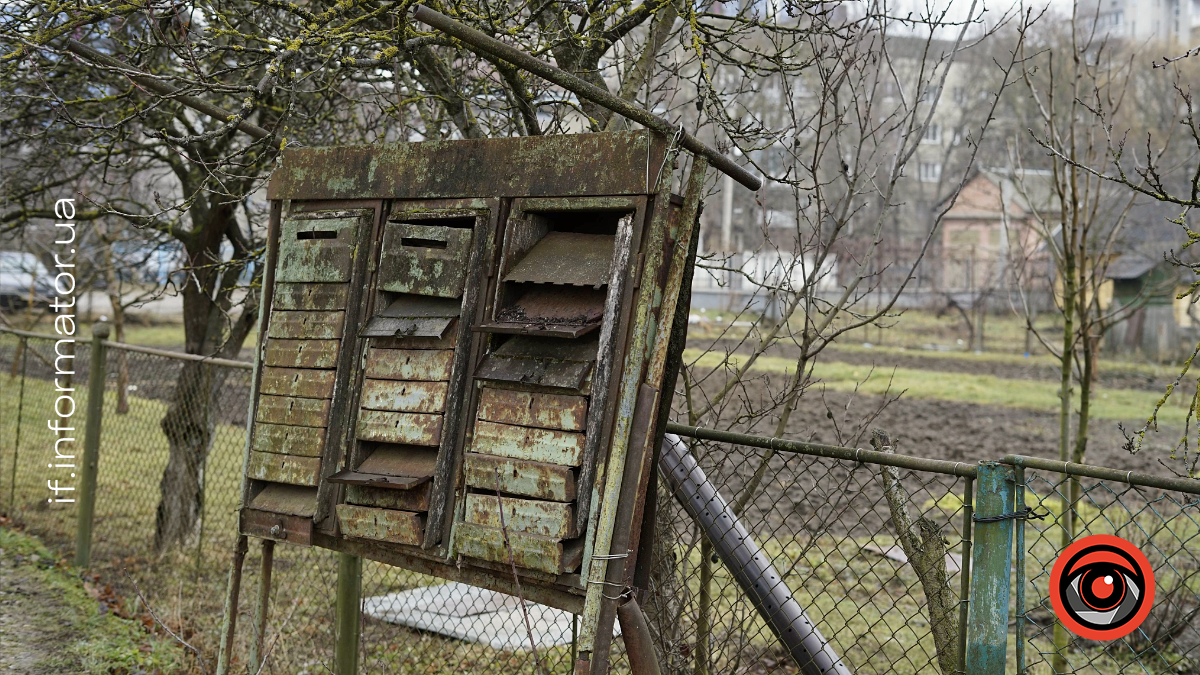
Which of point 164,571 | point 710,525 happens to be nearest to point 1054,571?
point 710,525

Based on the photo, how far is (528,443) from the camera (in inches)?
97.1

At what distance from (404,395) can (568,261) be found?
0.66m

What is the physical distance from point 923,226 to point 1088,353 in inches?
1837

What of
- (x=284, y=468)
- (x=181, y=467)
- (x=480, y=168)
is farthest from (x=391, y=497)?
(x=181, y=467)

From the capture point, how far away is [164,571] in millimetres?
6035

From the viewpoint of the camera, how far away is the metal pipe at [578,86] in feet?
7.93

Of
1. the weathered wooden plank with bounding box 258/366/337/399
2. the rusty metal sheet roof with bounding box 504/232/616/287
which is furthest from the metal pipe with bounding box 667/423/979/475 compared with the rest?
the weathered wooden plank with bounding box 258/366/337/399

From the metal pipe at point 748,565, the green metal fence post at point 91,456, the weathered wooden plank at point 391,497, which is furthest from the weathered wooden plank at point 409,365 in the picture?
the green metal fence post at point 91,456

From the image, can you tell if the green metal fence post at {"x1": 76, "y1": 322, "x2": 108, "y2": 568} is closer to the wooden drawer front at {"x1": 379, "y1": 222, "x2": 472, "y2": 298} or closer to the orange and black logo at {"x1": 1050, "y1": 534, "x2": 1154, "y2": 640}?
the wooden drawer front at {"x1": 379, "y1": 222, "x2": 472, "y2": 298}

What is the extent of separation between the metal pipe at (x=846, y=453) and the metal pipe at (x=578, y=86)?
2.44 feet

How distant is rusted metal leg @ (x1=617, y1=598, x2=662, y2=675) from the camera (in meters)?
2.46

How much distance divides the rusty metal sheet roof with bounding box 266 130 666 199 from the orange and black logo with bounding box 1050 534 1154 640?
1.42 m

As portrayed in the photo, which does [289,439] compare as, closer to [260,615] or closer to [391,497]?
[391,497]

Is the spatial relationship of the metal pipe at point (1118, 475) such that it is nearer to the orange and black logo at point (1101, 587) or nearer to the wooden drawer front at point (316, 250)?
the orange and black logo at point (1101, 587)
